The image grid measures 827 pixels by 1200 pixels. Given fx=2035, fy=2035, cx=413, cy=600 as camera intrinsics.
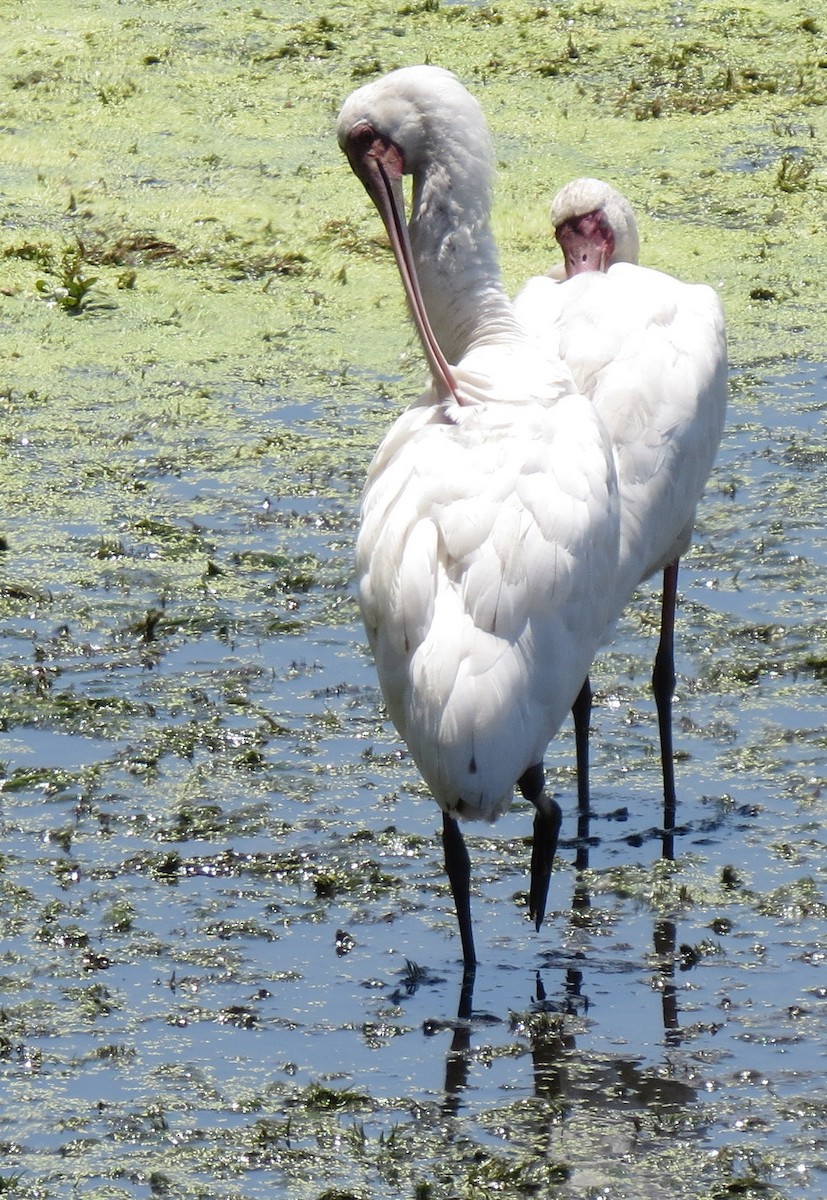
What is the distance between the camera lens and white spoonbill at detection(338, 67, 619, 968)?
394cm

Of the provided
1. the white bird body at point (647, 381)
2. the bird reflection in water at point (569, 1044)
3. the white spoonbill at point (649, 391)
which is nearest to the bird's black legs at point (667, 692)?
the white spoonbill at point (649, 391)

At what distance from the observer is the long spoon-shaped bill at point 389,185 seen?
4.46 m

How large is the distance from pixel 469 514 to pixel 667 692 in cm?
141

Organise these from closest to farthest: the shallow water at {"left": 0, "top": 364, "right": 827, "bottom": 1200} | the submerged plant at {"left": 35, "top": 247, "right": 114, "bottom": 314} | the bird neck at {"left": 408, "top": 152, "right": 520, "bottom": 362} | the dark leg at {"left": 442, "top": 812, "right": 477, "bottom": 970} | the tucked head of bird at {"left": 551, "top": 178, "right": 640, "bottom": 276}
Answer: the shallow water at {"left": 0, "top": 364, "right": 827, "bottom": 1200}, the dark leg at {"left": 442, "top": 812, "right": 477, "bottom": 970}, the bird neck at {"left": 408, "top": 152, "right": 520, "bottom": 362}, the tucked head of bird at {"left": 551, "top": 178, "right": 640, "bottom": 276}, the submerged plant at {"left": 35, "top": 247, "right": 114, "bottom": 314}

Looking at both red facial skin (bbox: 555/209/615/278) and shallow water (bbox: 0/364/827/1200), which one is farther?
red facial skin (bbox: 555/209/615/278)

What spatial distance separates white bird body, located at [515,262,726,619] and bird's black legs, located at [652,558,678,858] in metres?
0.17

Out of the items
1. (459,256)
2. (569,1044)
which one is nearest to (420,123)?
(459,256)

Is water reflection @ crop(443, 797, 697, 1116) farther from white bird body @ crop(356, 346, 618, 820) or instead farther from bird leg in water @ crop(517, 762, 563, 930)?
white bird body @ crop(356, 346, 618, 820)

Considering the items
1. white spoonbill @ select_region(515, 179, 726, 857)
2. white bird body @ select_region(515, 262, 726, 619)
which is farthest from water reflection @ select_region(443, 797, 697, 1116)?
white bird body @ select_region(515, 262, 726, 619)

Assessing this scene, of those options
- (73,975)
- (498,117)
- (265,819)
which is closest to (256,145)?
(498,117)

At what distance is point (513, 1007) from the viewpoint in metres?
4.36

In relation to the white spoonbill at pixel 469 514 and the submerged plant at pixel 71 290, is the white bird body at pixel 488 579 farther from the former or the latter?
the submerged plant at pixel 71 290

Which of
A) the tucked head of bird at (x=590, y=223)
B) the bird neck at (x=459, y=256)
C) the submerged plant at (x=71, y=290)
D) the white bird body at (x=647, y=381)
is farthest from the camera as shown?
the submerged plant at (x=71, y=290)

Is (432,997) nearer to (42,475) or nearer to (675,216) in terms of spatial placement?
(42,475)
